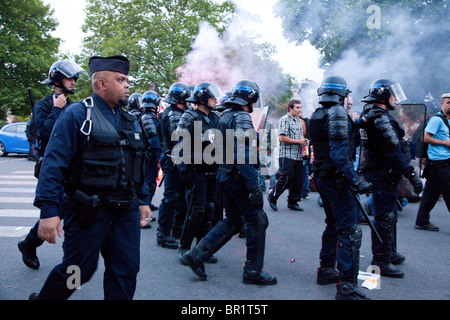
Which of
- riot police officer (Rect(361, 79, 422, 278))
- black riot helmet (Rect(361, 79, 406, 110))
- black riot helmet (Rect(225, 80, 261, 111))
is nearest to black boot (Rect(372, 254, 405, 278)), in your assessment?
riot police officer (Rect(361, 79, 422, 278))

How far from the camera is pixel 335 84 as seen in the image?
3.66m

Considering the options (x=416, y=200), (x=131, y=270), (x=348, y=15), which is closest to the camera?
(x=131, y=270)

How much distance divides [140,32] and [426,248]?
2258 centimetres

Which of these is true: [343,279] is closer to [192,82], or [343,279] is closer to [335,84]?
[335,84]

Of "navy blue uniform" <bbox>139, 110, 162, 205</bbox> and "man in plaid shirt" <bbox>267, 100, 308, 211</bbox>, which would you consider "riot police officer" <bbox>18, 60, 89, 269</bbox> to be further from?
"man in plaid shirt" <bbox>267, 100, 308, 211</bbox>

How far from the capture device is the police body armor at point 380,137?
12.7 ft

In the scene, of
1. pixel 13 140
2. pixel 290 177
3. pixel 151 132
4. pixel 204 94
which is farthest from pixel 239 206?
pixel 13 140

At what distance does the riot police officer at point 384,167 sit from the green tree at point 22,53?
2494cm

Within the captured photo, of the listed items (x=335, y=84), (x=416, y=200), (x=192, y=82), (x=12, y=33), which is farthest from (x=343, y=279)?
(x=12, y=33)

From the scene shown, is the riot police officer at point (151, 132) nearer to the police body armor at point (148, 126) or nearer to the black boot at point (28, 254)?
the police body armor at point (148, 126)

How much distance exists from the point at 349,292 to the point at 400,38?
1265 cm

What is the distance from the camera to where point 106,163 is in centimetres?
245

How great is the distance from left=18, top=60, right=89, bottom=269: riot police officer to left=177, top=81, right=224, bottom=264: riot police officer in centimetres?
116
